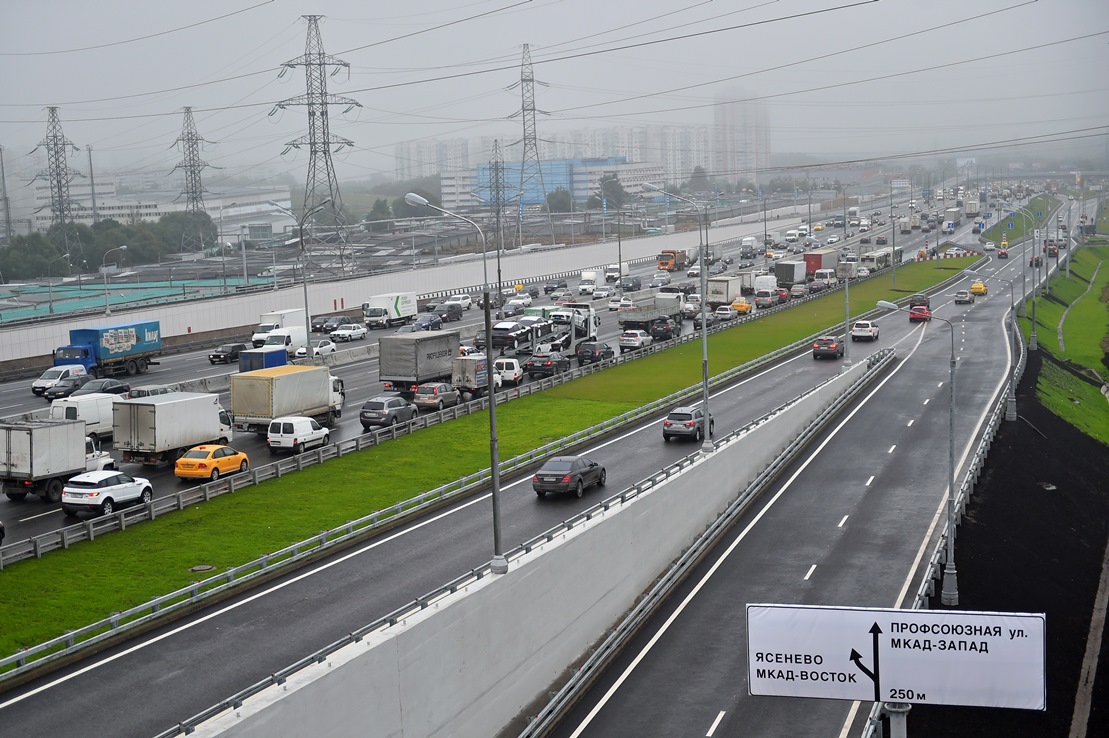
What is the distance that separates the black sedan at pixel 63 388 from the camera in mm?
54844

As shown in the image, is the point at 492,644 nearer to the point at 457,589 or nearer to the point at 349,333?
the point at 457,589

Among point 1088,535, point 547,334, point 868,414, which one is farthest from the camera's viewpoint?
point 547,334

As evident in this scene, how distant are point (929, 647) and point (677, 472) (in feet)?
70.3

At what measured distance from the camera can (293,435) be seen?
43469 millimetres

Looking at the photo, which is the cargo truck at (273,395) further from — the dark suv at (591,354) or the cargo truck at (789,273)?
the cargo truck at (789,273)

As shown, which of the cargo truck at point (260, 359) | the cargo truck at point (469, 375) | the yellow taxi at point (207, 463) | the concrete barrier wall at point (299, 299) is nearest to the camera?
the yellow taxi at point (207, 463)

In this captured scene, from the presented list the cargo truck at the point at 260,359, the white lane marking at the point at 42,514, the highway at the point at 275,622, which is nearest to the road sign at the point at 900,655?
the highway at the point at 275,622

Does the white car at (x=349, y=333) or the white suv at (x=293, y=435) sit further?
the white car at (x=349, y=333)

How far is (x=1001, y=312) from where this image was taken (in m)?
94.6

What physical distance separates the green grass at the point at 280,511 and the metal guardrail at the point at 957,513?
15.4 meters

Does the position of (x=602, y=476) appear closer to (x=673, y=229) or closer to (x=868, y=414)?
(x=868, y=414)

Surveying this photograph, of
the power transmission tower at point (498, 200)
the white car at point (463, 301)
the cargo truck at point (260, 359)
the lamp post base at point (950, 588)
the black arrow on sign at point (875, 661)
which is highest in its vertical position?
the power transmission tower at point (498, 200)

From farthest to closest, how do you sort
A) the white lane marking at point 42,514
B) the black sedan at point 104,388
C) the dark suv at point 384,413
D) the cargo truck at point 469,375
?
the cargo truck at point 469,375
the black sedan at point 104,388
the dark suv at point 384,413
the white lane marking at point 42,514

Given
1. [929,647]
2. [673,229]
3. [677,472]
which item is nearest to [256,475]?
[677,472]
